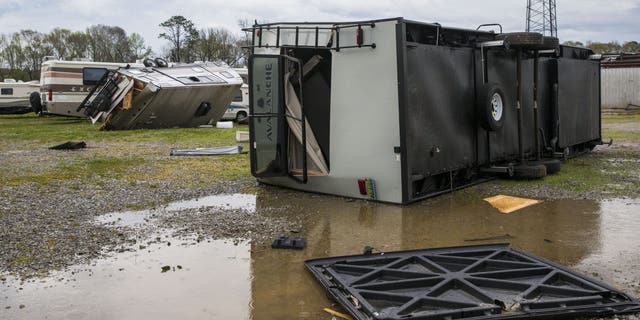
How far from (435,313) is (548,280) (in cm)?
124

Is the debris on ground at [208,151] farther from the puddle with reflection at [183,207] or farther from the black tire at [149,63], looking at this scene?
the black tire at [149,63]

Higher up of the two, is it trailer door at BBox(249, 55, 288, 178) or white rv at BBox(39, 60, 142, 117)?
white rv at BBox(39, 60, 142, 117)

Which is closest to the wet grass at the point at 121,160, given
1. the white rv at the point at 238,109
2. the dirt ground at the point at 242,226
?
the dirt ground at the point at 242,226

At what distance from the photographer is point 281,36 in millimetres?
8844

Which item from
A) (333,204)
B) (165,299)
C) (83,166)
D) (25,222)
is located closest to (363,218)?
(333,204)

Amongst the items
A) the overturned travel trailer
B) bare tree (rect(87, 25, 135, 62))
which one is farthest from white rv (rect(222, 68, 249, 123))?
bare tree (rect(87, 25, 135, 62))

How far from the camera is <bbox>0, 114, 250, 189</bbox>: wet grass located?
1087 centimetres

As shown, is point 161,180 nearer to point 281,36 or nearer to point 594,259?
point 281,36

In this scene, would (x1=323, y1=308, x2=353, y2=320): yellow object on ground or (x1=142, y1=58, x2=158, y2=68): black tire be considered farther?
(x1=142, y1=58, x2=158, y2=68): black tire

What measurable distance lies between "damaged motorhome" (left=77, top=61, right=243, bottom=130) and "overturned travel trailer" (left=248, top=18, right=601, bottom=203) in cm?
1107

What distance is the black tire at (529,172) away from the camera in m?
9.84

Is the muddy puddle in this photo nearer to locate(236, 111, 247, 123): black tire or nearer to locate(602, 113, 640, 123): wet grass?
locate(602, 113, 640, 123): wet grass

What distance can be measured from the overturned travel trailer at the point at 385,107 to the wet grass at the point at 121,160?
2263 millimetres

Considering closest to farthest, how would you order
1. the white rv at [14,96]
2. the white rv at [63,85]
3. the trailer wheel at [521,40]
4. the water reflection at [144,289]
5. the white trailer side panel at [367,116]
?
the water reflection at [144,289], the white trailer side panel at [367,116], the trailer wheel at [521,40], the white rv at [63,85], the white rv at [14,96]
